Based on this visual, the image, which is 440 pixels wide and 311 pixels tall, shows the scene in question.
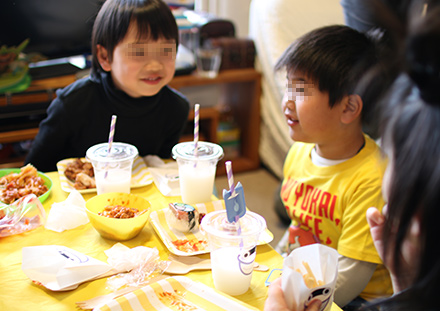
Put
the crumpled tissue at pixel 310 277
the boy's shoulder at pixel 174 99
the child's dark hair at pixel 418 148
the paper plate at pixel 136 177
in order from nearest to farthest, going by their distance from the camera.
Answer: the child's dark hair at pixel 418 148, the crumpled tissue at pixel 310 277, the paper plate at pixel 136 177, the boy's shoulder at pixel 174 99

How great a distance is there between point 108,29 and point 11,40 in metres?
1.00

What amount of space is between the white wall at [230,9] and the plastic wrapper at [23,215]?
250cm

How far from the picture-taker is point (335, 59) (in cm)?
125

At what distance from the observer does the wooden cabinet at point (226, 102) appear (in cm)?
234

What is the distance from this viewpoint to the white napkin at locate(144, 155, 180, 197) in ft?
4.35

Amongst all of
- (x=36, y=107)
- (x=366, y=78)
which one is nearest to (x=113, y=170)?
(x=366, y=78)

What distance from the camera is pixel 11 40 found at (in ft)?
7.29

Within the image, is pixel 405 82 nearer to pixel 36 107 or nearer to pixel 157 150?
pixel 157 150

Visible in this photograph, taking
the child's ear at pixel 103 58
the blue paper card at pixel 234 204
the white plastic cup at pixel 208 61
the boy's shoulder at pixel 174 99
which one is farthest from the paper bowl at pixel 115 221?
the white plastic cup at pixel 208 61

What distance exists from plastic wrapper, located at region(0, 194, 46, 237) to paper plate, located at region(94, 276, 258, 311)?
388 mm

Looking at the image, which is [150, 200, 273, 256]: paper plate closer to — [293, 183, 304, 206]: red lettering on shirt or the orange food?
the orange food

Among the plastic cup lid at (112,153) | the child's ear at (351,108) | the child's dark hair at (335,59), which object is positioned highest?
the child's dark hair at (335,59)

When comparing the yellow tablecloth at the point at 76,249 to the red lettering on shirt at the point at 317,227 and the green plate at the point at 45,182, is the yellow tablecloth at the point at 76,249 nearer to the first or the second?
the green plate at the point at 45,182

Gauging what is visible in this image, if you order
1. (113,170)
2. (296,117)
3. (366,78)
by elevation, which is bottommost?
(113,170)
